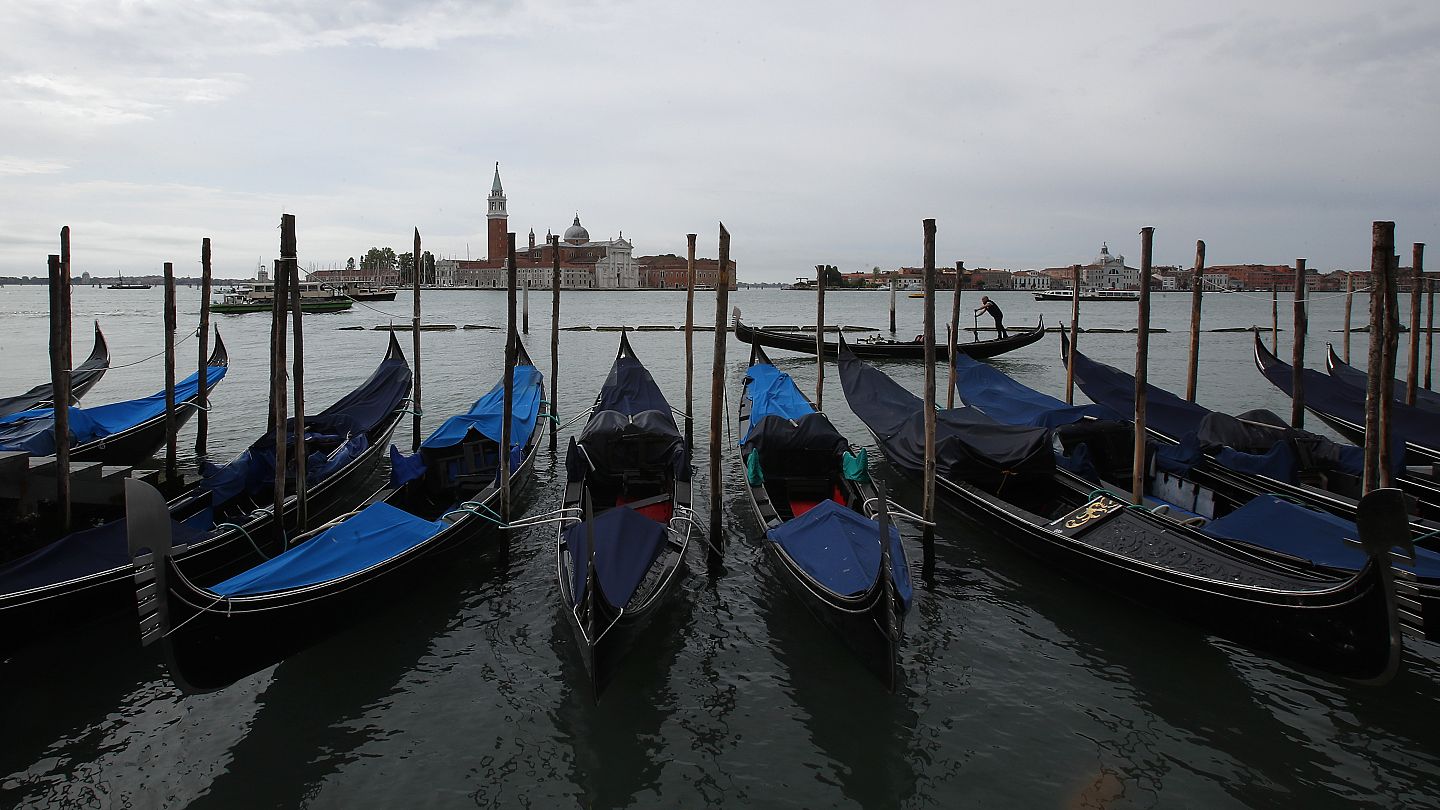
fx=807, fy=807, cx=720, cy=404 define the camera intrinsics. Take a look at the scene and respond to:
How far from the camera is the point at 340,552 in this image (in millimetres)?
4848

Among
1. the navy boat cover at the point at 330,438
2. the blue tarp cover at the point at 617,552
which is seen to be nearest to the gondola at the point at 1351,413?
the blue tarp cover at the point at 617,552

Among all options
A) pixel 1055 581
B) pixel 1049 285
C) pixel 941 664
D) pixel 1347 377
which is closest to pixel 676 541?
pixel 941 664

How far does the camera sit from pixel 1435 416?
7.66m

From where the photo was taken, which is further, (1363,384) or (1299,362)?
(1363,384)

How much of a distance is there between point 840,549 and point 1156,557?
2.01m

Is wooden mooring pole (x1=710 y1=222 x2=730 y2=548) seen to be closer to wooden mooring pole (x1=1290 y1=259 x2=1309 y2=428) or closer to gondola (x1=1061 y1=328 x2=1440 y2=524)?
gondola (x1=1061 y1=328 x2=1440 y2=524)

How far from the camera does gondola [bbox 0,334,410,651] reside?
14.6 ft

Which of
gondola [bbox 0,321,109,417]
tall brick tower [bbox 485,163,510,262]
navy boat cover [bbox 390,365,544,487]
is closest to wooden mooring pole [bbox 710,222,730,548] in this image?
navy boat cover [bbox 390,365,544,487]

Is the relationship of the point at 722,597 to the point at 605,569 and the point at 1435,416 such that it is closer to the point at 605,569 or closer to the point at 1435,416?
the point at 605,569

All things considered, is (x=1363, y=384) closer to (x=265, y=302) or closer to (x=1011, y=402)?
(x=1011, y=402)

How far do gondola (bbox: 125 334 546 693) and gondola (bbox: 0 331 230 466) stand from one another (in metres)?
3.91

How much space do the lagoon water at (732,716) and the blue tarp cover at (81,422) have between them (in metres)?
3.72

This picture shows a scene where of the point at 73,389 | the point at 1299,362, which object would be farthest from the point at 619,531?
the point at 73,389

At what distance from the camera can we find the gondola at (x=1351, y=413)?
299 inches
